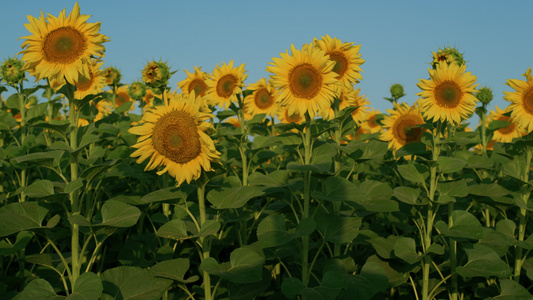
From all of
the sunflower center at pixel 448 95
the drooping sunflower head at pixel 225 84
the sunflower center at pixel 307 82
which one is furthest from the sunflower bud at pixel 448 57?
the drooping sunflower head at pixel 225 84

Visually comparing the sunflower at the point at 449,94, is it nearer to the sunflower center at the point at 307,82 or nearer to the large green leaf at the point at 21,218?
the sunflower center at the point at 307,82

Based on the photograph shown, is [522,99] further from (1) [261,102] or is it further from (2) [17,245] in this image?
(2) [17,245]

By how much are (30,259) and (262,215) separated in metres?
1.99

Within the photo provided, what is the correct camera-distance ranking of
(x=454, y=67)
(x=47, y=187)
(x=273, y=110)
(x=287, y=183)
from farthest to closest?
(x=273, y=110) < (x=454, y=67) < (x=287, y=183) < (x=47, y=187)

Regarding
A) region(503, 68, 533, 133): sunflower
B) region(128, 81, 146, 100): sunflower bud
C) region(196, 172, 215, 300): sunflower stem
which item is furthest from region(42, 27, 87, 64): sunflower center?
region(503, 68, 533, 133): sunflower

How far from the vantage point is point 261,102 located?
21.9ft

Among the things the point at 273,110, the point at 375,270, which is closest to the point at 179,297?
the point at 375,270

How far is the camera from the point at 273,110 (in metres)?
6.50

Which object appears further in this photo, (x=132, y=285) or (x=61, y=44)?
(x=61, y=44)

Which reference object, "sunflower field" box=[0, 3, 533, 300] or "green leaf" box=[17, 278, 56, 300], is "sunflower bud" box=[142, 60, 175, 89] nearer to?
"sunflower field" box=[0, 3, 533, 300]

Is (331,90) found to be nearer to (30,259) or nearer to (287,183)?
(287,183)

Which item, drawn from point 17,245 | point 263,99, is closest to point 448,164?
point 263,99

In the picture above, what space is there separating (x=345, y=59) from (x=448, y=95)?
96 centimetres

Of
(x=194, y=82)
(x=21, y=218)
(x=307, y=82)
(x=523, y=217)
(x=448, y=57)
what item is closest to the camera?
(x=21, y=218)
